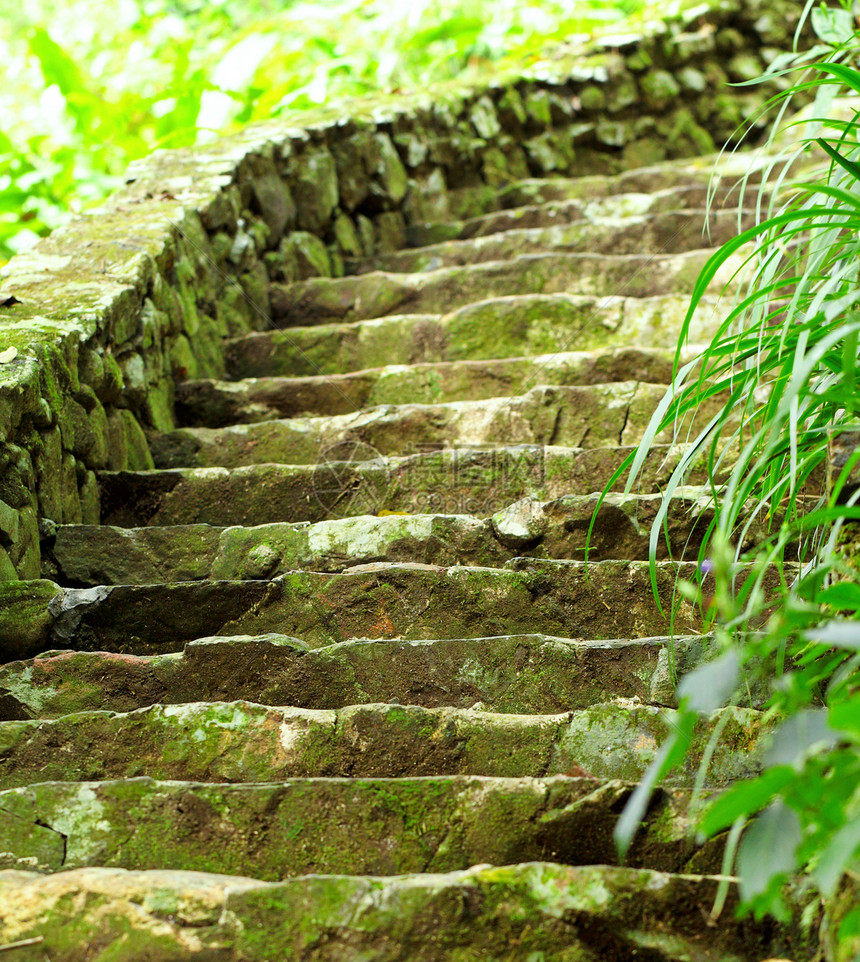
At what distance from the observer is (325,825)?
1086 mm

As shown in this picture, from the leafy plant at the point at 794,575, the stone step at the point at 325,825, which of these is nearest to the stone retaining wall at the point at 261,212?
the stone step at the point at 325,825

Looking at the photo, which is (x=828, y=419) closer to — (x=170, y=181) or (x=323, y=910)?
(x=323, y=910)

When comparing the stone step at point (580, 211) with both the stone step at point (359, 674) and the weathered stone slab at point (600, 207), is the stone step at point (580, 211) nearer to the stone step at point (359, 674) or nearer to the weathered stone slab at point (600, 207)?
the weathered stone slab at point (600, 207)

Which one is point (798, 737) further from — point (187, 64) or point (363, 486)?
point (187, 64)

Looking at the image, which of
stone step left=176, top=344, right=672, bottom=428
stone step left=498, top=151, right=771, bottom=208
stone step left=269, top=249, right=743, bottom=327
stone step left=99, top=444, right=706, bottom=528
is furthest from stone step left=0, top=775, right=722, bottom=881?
stone step left=498, top=151, right=771, bottom=208

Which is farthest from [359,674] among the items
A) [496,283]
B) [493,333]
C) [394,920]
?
[496,283]

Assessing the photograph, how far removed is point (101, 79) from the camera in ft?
14.5

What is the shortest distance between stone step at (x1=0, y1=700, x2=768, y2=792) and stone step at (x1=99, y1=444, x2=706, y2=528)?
0.73m

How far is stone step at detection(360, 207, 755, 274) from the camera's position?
3203mm

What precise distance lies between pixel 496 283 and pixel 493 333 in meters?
0.38

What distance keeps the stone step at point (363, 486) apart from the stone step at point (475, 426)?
0.15 metres

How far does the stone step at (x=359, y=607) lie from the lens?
1.54 m

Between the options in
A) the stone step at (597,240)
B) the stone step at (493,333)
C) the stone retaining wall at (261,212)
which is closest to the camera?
the stone retaining wall at (261,212)

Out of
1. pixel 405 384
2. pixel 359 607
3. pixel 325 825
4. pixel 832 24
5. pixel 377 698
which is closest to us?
pixel 325 825
